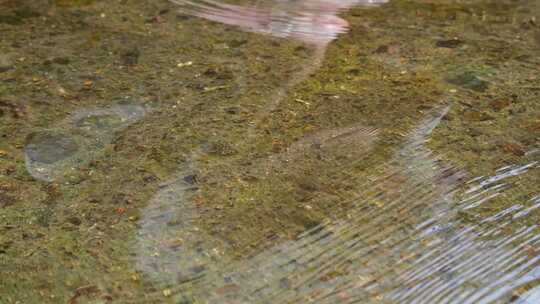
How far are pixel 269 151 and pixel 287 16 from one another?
0.81m

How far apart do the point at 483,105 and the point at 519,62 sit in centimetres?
27

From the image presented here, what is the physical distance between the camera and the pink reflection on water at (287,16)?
2.43 metres

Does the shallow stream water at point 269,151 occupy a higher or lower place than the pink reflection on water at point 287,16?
lower

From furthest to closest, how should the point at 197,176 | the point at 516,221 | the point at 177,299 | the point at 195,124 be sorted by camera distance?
the point at 195,124 → the point at 197,176 → the point at 516,221 → the point at 177,299

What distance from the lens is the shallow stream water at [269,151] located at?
1.50 meters

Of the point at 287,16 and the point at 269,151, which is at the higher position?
the point at 287,16

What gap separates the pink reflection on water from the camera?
243 cm

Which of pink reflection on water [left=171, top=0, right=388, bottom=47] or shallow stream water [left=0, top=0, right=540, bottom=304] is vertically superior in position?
pink reflection on water [left=171, top=0, right=388, bottom=47]

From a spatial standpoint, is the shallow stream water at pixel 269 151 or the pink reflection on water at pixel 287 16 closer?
the shallow stream water at pixel 269 151

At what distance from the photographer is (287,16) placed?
2562mm

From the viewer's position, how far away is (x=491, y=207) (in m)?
1.67

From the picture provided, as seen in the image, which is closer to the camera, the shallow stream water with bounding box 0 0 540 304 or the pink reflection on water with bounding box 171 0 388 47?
the shallow stream water with bounding box 0 0 540 304

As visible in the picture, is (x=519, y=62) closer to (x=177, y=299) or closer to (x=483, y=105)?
(x=483, y=105)

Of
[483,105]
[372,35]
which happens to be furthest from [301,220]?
[372,35]
